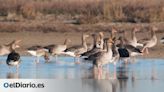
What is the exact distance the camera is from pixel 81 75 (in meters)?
20.8

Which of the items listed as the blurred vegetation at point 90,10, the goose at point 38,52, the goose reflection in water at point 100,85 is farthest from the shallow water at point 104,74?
the blurred vegetation at point 90,10

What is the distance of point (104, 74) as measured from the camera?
69.2 feet

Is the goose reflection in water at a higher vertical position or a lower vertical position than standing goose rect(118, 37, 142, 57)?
lower

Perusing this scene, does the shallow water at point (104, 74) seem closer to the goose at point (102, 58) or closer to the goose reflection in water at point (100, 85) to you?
the goose reflection in water at point (100, 85)

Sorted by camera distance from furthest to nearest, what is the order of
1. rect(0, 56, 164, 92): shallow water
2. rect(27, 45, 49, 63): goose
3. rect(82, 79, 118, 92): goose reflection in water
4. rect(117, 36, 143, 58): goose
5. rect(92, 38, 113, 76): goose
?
1. rect(27, 45, 49, 63): goose
2. rect(117, 36, 143, 58): goose
3. rect(92, 38, 113, 76): goose
4. rect(0, 56, 164, 92): shallow water
5. rect(82, 79, 118, 92): goose reflection in water

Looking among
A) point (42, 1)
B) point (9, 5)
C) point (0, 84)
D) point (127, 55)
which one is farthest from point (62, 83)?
point (42, 1)

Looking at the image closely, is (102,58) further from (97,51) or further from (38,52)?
(38,52)

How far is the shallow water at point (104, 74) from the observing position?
1833cm

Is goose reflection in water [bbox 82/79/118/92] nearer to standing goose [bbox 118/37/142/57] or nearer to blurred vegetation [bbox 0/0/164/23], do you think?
standing goose [bbox 118/37/142/57]

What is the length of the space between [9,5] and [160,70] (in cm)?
2467

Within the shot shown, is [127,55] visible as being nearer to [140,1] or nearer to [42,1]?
[140,1]

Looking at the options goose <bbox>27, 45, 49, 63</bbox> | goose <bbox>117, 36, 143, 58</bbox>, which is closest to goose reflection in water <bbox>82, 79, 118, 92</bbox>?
goose <bbox>117, 36, 143, 58</bbox>

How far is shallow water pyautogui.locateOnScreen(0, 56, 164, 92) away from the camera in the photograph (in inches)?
722

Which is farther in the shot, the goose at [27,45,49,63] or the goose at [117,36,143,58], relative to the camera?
the goose at [27,45,49,63]
